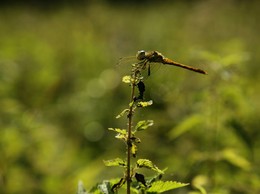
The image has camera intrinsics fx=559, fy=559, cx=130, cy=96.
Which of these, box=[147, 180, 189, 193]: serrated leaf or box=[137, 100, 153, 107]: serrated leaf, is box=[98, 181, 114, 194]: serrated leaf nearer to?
box=[147, 180, 189, 193]: serrated leaf

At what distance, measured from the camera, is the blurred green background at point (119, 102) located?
8.62 ft

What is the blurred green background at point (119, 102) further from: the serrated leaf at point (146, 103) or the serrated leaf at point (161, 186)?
the serrated leaf at point (146, 103)

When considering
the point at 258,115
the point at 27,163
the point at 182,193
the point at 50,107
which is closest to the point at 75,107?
the point at 50,107

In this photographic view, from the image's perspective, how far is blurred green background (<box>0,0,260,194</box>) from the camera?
2627 mm

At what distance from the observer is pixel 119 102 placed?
4.61 m

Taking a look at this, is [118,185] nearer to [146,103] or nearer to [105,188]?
[105,188]

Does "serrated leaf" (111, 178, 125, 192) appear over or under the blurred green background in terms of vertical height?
under

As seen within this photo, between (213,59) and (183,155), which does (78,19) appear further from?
(213,59)

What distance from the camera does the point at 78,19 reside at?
8.20m

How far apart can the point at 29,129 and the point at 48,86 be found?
1.80 metres

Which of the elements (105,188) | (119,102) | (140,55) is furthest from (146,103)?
(119,102)

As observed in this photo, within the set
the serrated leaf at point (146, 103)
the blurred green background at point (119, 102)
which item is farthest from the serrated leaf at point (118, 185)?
the blurred green background at point (119, 102)

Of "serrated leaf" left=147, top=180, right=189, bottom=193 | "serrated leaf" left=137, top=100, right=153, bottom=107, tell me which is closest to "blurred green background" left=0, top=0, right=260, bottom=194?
"serrated leaf" left=147, top=180, right=189, bottom=193

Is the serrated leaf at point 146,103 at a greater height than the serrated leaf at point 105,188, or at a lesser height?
greater
